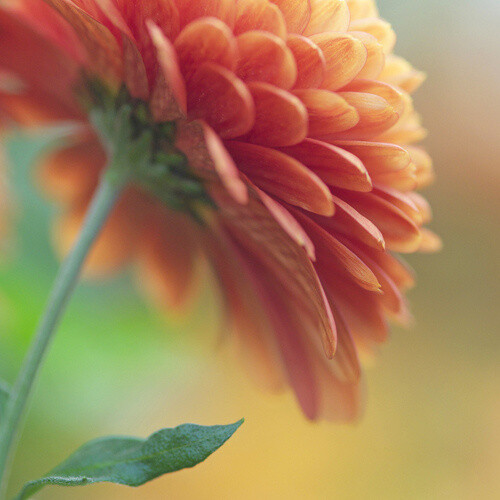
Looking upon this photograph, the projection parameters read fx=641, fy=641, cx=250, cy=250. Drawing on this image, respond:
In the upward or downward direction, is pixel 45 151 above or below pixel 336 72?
above

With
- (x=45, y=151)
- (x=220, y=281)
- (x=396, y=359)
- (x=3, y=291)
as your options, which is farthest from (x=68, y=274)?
(x=396, y=359)

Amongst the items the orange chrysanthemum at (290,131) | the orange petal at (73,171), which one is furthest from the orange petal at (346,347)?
the orange petal at (73,171)

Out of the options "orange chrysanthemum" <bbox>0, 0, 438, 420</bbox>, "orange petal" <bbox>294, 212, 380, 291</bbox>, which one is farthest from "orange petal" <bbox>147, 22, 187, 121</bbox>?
"orange petal" <bbox>294, 212, 380, 291</bbox>

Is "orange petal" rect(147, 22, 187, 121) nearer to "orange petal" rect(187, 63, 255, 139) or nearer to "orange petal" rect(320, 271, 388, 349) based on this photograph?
"orange petal" rect(187, 63, 255, 139)

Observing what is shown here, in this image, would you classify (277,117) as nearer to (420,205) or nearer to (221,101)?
(221,101)

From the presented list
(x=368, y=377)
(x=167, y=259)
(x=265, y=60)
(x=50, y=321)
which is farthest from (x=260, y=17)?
(x=368, y=377)

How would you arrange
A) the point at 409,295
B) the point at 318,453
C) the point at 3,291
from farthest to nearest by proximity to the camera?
the point at 409,295 < the point at 318,453 < the point at 3,291

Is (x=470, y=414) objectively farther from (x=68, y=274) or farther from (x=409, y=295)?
(x=68, y=274)
